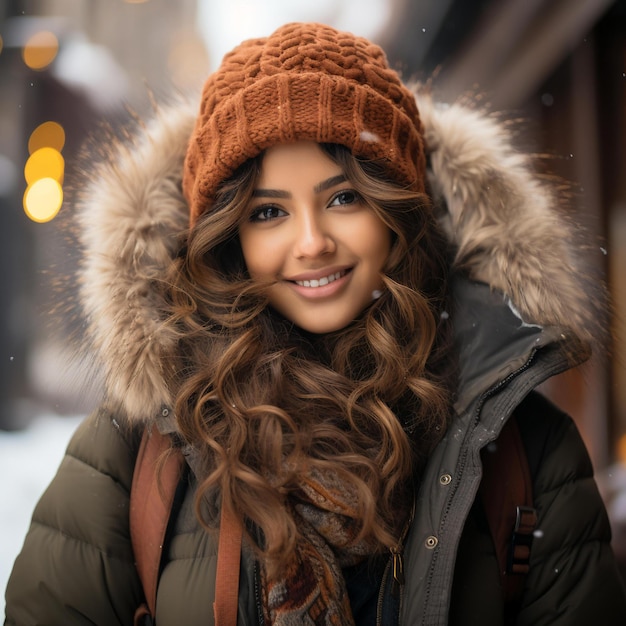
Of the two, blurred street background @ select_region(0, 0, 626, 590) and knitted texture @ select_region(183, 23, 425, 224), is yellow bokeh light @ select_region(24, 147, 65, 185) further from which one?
knitted texture @ select_region(183, 23, 425, 224)

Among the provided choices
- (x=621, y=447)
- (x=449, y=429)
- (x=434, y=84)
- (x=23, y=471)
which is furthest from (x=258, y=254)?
(x=621, y=447)

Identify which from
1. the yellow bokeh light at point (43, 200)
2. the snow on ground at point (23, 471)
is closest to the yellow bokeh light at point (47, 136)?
the yellow bokeh light at point (43, 200)

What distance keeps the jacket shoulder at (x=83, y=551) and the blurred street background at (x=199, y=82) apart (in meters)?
0.82

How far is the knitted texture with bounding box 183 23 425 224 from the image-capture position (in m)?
0.98

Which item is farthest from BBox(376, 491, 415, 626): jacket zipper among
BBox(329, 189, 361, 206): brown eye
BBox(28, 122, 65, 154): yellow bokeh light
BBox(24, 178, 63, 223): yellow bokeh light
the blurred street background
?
BBox(28, 122, 65, 154): yellow bokeh light

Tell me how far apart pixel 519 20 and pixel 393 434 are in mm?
1463

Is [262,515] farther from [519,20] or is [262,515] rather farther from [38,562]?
[519,20]

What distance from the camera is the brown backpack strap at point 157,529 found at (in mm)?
912

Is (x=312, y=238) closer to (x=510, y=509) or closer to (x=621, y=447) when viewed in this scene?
(x=510, y=509)

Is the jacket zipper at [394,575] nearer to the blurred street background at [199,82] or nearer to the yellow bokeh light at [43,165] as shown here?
the blurred street background at [199,82]

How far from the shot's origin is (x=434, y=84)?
5.86ft

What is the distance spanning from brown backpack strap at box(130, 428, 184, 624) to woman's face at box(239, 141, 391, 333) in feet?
1.22

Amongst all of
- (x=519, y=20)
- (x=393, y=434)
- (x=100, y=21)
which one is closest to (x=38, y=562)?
(x=393, y=434)

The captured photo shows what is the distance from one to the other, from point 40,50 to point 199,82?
0.60 meters
